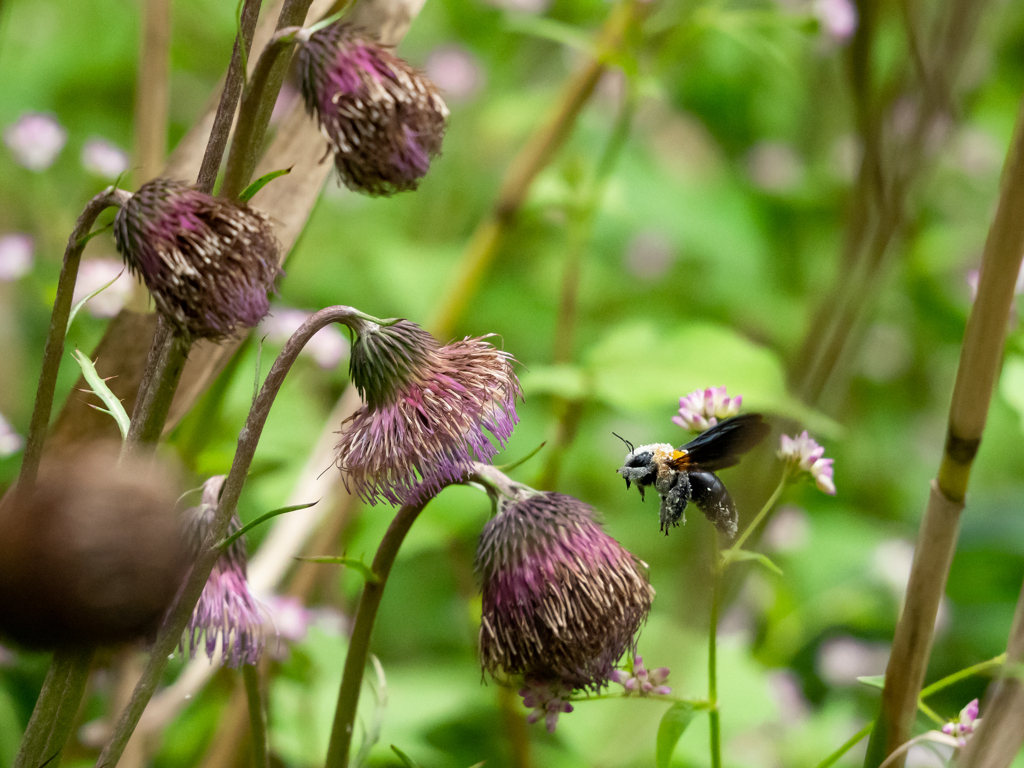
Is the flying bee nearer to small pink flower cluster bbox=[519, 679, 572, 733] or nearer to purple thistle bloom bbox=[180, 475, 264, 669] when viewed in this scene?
small pink flower cluster bbox=[519, 679, 572, 733]

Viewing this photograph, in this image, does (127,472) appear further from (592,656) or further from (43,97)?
(43,97)

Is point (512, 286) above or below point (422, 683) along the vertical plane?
above

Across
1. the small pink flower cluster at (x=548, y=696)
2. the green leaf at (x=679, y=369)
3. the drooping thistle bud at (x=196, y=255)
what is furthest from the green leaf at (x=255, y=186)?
the green leaf at (x=679, y=369)

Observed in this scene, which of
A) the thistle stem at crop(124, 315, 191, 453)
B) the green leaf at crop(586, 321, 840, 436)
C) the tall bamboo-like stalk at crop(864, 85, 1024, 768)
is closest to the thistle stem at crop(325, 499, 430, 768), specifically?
the thistle stem at crop(124, 315, 191, 453)

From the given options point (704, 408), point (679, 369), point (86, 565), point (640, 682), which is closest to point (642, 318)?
point (679, 369)

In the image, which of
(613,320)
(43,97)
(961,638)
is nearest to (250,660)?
(961,638)

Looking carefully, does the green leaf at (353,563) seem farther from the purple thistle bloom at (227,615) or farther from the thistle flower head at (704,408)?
the thistle flower head at (704,408)
